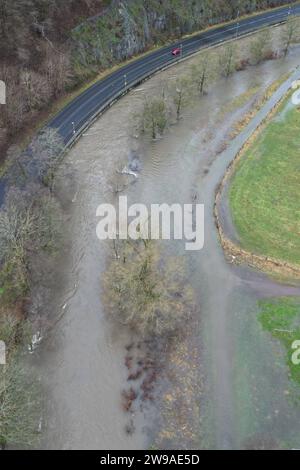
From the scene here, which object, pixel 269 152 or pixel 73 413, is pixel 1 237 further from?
pixel 269 152

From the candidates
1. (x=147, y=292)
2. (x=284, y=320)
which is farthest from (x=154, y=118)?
(x=284, y=320)

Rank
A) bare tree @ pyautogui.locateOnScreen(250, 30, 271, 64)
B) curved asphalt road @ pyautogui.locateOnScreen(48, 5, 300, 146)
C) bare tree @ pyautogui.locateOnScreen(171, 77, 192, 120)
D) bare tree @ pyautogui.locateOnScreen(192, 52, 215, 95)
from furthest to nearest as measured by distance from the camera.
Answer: bare tree @ pyautogui.locateOnScreen(250, 30, 271, 64), bare tree @ pyautogui.locateOnScreen(192, 52, 215, 95), bare tree @ pyautogui.locateOnScreen(171, 77, 192, 120), curved asphalt road @ pyautogui.locateOnScreen(48, 5, 300, 146)

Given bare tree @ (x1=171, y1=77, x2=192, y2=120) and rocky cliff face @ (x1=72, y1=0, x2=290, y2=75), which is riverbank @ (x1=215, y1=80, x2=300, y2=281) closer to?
bare tree @ (x1=171, y1=77, x2=192, y2=120)

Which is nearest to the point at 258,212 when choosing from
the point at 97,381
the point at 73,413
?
the point at 97,381

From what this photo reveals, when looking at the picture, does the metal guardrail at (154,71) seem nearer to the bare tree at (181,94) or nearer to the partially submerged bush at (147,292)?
the bare tree at (181,94)

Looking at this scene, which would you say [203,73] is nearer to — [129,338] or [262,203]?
[262,203]

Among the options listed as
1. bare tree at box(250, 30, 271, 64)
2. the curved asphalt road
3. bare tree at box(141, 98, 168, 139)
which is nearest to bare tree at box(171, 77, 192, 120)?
bare tree at box(141, 98, 168, 139)

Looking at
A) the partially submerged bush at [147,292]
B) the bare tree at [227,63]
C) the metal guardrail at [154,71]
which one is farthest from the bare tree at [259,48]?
the partially submerged bush at [147,292]
